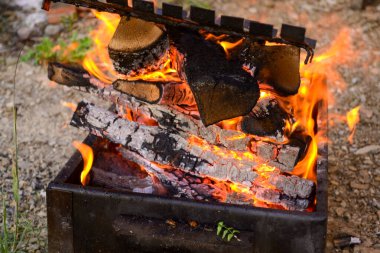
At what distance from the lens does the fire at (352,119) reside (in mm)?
3971

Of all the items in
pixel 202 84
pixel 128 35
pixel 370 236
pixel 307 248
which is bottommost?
pixel 370 236

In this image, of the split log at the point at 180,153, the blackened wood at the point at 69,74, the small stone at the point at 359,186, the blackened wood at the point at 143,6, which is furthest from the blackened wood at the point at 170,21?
the small stone at the point at 359,186

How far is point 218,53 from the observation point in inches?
94.7

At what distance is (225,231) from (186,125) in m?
0.49

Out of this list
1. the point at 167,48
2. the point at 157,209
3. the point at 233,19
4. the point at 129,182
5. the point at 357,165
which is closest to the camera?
the point at 233,19

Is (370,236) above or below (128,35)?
below

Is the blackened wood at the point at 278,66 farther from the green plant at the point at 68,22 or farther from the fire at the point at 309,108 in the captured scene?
the green plant at the point at 68,22

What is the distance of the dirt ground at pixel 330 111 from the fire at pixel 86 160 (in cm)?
60

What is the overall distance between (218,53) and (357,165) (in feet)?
5.36

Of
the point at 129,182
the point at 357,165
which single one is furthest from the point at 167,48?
the point at 357,165

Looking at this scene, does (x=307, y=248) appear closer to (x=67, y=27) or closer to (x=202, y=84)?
(x=202, y=84)

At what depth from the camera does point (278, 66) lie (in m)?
2.39

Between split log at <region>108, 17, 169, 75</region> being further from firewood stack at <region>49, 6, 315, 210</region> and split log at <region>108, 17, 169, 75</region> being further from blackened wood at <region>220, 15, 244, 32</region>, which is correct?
blackened wood at <region>220, 15, 244, 32</region>

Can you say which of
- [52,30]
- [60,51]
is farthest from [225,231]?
[52,30]
